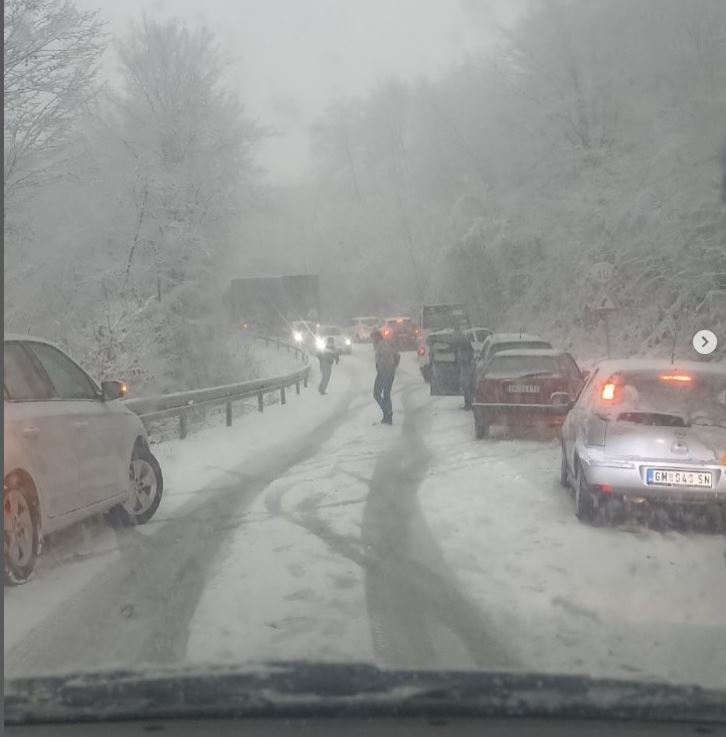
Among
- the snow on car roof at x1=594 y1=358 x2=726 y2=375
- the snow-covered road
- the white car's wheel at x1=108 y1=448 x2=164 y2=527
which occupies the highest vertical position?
the snow on car roof at x1=594 y1=358 x2=726 y2=375

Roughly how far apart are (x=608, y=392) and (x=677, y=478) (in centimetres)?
108

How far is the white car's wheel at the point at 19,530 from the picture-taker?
5.88 m

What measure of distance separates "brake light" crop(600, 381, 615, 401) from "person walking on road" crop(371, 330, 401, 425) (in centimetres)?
852

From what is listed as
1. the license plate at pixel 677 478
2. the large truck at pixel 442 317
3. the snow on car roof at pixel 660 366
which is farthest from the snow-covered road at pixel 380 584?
the large truck at pixel 442 317

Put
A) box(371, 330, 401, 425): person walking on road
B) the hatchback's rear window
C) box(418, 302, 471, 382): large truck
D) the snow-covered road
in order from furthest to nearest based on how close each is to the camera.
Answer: box(418, 302, 471, 382): large truck, box(371, 330, 401, 425): person walking on road, the hatchback's rear window, the snow-covered road

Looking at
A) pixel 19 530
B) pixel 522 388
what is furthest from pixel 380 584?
pixel 522 388

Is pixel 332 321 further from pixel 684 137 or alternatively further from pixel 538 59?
pixel 684 137

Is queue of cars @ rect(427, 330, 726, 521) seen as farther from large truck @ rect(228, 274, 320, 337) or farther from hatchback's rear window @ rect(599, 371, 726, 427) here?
large truck @ rect(228, 274, 320, 337)

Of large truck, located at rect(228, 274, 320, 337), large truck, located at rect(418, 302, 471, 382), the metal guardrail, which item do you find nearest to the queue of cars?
the metal guardrail

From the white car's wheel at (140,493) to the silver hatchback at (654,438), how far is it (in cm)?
390

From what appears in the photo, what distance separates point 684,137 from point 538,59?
953 cm

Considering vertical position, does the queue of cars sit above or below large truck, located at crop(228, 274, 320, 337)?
below

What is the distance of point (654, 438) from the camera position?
25.2ft

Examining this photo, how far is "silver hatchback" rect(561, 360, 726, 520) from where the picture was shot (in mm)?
7508
